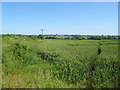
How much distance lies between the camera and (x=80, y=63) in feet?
15.7

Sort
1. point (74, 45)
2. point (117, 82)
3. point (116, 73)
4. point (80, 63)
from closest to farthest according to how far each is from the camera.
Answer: point (117, 82) < point (116, 73) < point (80, 63) < point (74, 45)

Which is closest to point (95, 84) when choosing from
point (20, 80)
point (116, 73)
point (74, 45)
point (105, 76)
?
point (105, 76)

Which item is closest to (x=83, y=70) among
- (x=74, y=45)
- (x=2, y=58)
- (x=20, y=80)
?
(x=20, y=80)

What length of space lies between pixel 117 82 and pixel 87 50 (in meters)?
1.80

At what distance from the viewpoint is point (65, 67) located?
15.9ft

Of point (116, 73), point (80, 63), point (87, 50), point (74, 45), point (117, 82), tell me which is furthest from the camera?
point (74, 45)

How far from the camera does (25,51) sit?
6770 mm

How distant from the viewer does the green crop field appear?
13.6 ft

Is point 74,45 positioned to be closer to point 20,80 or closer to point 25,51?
point 25,51

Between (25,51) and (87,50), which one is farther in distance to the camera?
(25,51)

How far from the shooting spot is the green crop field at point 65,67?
13.6 ft

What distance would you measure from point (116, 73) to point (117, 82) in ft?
1.09

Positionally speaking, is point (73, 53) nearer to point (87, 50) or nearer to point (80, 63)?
point (87, 50)

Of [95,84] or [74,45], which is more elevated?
[74,45]
